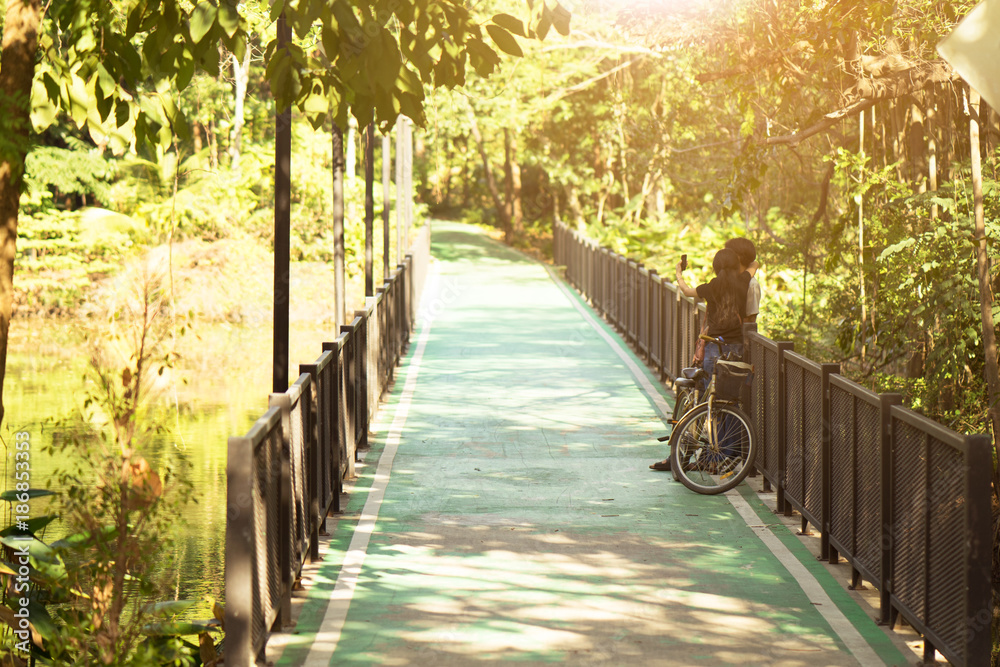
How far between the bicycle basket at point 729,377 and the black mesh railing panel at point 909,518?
3.65 metres

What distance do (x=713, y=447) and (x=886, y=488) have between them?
360 centimetres

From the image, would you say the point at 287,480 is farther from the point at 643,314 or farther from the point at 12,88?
the point at 643,314

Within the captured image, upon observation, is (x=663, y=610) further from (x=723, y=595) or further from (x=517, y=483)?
(x=517, y=483)

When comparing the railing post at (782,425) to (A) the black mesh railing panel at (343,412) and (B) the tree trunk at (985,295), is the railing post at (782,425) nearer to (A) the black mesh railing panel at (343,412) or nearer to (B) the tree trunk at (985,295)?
(B) the tree trunk at (985,295)

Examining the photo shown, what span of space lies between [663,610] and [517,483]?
12.0ft

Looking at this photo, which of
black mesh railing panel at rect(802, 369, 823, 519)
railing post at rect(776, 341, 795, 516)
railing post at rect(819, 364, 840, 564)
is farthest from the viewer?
railing post at rect(776, 341, 795, 516)

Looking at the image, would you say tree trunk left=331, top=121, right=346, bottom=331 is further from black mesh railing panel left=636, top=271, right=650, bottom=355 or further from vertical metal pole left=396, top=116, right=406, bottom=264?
vertical metal pole left=396, top=116, right=406, bottom=264

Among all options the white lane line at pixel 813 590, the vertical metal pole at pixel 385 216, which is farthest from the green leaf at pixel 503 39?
the vertical metal pole at pixel 385 216

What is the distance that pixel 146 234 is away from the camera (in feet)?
101

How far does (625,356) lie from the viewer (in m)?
19.8

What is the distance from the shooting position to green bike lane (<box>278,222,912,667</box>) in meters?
6.48

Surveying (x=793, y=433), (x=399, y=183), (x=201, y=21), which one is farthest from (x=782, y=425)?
(x=399, y=183)

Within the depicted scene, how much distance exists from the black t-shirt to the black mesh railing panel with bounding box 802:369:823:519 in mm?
2068

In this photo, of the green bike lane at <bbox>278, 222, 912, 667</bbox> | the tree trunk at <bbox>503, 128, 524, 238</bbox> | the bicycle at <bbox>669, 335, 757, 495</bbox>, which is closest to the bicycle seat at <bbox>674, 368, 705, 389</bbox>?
the bicycle at <bbox>669, 335, 757, 495</bbox>
